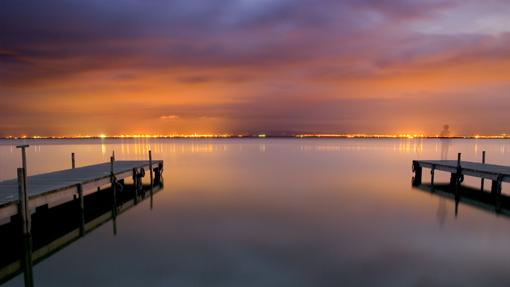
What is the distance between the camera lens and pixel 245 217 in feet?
50.4

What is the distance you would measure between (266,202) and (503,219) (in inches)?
416

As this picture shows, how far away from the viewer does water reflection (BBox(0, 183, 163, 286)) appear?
9328mm

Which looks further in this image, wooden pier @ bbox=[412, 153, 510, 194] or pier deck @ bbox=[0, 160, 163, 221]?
wooden pier @ bbox=[412, 153, 510, 194]

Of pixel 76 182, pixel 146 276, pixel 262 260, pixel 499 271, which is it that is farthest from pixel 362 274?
pixel 76 182

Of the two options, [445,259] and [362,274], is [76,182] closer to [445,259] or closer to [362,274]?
[362,274]

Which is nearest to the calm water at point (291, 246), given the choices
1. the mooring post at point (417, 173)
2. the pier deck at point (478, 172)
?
the pier deck at point (478, 172)

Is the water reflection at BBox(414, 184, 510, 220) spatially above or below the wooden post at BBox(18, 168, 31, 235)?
below

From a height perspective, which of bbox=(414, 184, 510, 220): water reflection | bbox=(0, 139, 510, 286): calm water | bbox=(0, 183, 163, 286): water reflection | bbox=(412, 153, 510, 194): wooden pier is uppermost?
bbox=(412, 153, 510, 194): wooden pier

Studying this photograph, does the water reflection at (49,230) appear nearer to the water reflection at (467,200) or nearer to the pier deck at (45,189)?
the pier deck at (45,189)

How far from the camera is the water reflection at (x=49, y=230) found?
9.33 m

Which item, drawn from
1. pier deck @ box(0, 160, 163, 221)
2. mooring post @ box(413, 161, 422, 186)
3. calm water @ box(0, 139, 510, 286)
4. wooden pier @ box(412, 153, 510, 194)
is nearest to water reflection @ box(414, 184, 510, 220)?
calm water @ box(0, 139, 510, 286)

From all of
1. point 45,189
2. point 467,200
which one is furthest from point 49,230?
point 467,200

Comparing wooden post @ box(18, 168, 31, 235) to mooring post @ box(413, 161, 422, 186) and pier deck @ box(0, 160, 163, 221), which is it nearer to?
pier deck @ box(0, 160, 163, 221)

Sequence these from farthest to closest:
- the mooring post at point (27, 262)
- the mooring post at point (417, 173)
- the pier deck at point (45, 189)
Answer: the mooring post at point (417, 173) → the pier deck at point (45, 189) → the mooring post at point (27, 262)
